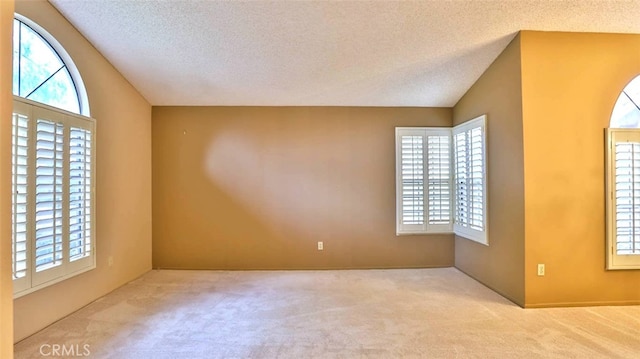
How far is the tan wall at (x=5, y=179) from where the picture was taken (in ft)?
3.55

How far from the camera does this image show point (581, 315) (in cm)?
298

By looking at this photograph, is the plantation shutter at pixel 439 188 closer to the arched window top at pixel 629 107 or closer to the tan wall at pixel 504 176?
the tan wall at pixel 504 176

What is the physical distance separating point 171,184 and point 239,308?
2.39 meters

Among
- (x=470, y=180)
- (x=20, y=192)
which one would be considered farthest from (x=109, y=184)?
(x=470, y=180)

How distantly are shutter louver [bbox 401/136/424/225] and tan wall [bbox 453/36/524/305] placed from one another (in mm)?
915

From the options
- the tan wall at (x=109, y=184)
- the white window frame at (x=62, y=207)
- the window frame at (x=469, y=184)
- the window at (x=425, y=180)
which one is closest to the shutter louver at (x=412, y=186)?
the window at (x=425, y=180)

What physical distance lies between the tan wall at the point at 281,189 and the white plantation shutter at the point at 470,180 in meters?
0.48

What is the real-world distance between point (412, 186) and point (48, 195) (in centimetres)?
→ 418

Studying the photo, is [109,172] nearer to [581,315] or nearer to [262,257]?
[262,257]

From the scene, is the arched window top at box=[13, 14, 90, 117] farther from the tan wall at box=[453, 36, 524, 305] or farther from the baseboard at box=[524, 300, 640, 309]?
the baseboard at box=[524, 300, 640, 309]

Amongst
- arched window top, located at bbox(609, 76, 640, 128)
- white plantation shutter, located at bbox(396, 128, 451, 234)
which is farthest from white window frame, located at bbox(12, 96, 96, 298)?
arched window top, located at bbox(609, 76, 640, 128)

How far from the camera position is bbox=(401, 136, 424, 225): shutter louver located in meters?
4.64

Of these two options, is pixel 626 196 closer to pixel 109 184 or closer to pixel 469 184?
pixel 469 184

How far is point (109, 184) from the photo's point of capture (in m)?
3.72
